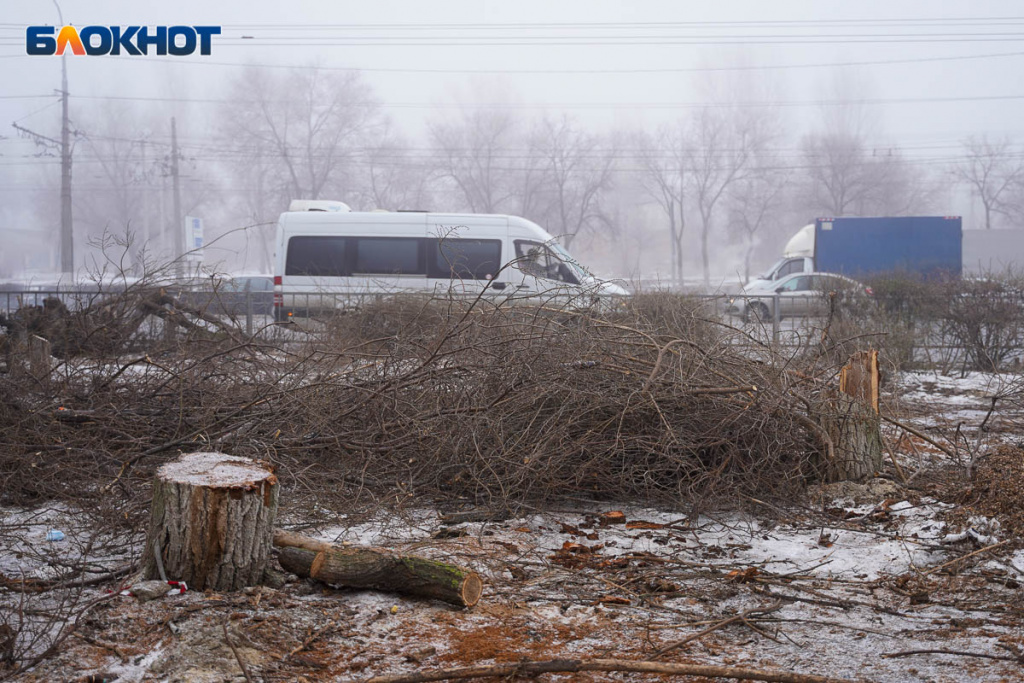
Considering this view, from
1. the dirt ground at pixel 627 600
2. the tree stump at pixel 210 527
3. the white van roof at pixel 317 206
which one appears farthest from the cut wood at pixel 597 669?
the white van roof at pixel 317 206

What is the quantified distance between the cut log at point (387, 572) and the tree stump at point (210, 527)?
221mm

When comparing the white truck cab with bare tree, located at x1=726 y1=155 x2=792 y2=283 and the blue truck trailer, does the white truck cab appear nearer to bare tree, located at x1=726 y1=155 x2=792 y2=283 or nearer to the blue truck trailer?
the blue truck trailer

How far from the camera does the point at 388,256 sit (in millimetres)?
14312

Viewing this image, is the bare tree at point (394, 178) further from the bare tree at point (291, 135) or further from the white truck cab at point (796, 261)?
the white truck cab at point (796, 261)

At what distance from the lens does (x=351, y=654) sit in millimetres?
3043

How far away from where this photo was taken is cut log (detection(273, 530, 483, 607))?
11.3 feet

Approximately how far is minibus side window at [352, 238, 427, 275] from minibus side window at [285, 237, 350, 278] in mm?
296

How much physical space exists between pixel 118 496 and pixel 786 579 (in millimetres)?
3653

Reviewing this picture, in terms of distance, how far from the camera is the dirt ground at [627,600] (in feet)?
9.70

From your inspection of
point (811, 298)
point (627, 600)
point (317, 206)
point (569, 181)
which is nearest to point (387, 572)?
point (627, 600)

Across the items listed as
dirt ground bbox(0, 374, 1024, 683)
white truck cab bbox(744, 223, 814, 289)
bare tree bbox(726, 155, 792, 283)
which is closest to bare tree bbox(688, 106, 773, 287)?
bare tree bbox(726, 155, 792, 283)

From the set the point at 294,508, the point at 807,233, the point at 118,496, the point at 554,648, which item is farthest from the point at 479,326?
the point at 807,233

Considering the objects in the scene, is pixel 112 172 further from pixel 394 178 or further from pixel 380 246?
pixel 380 246

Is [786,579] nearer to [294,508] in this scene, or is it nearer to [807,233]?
[294,508]
